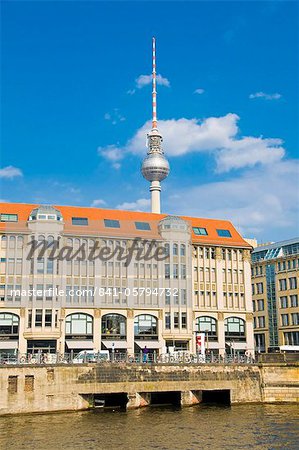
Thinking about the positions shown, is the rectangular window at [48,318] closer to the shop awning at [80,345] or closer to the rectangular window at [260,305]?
the shop awning at [80,345]

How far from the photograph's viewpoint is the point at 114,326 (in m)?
88.9

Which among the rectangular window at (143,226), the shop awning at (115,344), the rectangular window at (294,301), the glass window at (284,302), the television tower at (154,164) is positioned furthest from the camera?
the television tower at (154,164)

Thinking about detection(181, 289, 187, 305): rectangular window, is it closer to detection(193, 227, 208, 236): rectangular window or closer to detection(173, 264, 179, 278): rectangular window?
detection(173, 264, 179, 278): rectangular window

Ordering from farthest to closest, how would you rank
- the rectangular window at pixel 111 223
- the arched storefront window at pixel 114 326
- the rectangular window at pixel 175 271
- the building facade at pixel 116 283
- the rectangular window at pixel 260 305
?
the rectangular window at pixel 260 305 → the rectangular window at pixel 111 223 → the rectangular window at pixel 175 271 → the arched storefront window at pixel 114 326 → the building facade at pixel 116 283

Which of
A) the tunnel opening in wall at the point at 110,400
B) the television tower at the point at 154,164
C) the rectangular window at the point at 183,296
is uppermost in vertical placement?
the television tower at the point at 154,164

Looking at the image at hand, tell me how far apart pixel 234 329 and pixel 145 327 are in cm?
1551

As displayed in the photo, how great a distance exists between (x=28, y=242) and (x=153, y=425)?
40707 millimetres

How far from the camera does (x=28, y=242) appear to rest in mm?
87188

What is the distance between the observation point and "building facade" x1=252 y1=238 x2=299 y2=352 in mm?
118562

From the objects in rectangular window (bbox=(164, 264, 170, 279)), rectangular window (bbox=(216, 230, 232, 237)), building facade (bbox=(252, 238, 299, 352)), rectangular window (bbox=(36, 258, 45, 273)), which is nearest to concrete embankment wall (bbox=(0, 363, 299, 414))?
rectangular window (bbox=(164, 264, 170, 279))

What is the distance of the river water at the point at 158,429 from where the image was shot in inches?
1754

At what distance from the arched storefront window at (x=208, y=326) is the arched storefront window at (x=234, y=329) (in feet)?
6.31

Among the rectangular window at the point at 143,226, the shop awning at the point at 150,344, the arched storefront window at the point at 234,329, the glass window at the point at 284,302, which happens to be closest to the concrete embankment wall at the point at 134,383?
the shop awning at the point at 150,344

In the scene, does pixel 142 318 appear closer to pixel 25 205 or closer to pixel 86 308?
pixel 86 308
